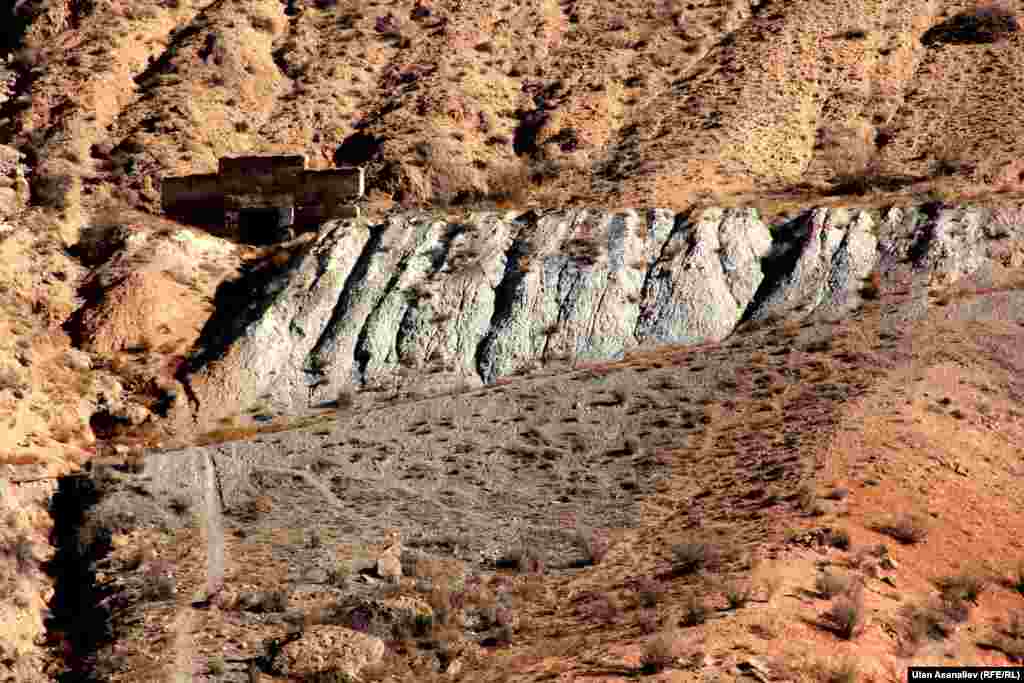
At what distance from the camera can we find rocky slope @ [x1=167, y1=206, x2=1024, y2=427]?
3478cm

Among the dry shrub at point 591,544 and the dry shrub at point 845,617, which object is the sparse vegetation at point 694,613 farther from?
the dry shrub at point 591,544

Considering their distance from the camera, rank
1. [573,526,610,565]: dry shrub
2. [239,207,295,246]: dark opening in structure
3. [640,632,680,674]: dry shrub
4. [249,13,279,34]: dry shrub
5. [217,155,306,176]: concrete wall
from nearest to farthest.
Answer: [640,632,680,674]: dry shrub, [573,526,610,565]: dry shrub, [239,207,295,246]: dark opening in structure, [217,155,306,176]: concrete wall, [249,13,279,34]: dry shrub

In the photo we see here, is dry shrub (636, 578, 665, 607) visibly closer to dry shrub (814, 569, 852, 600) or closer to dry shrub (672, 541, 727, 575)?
dry shrub (672, 541, 727, 575)

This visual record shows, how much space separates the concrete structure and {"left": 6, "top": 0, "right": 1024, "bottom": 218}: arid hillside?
1541mm

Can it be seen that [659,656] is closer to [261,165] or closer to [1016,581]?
[1016,581]

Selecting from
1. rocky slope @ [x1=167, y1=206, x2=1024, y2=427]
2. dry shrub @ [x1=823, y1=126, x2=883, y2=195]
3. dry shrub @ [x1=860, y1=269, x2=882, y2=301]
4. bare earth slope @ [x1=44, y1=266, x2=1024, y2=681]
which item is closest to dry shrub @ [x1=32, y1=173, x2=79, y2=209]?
rocky slope @ [x1=167, y1=206, x2=1024, y2=427]

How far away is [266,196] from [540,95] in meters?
9.88

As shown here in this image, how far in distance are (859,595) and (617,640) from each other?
3.42 m

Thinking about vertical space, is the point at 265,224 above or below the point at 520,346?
above

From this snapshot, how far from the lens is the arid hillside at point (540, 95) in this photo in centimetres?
4259

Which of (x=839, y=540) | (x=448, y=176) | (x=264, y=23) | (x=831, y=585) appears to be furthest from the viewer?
(x=264, y=23)
